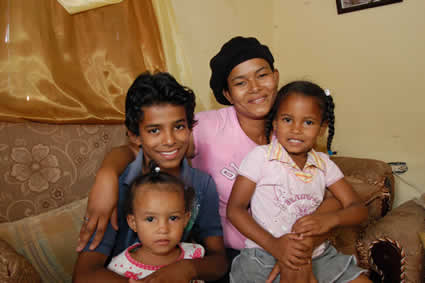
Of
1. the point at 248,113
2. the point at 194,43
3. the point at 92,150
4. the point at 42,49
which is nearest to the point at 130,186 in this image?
the point at 92,150

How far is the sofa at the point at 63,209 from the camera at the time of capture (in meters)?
1.28

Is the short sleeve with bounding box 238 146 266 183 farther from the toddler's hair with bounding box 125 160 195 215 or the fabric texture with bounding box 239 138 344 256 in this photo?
the toddler's hair with bounding box 125 160 195 215

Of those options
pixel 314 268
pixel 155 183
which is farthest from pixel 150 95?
pixel 314 268

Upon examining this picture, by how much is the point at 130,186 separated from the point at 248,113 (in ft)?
2.11

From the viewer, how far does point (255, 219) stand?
4.22 ft

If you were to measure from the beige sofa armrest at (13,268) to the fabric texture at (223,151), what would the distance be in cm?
81

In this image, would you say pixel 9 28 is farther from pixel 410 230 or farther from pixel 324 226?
pixel 410 230

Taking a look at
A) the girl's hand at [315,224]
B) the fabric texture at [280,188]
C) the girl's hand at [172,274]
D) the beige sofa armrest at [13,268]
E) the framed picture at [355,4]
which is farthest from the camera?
the framed picture at [355,4]

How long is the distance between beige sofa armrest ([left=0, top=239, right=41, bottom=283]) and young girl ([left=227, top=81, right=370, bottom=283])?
0.69 metres

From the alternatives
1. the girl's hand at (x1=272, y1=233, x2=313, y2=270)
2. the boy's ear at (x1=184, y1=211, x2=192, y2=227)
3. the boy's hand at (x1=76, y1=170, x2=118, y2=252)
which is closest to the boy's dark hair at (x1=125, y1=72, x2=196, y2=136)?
the boy's hand at (x1=76, y1=170, x2=118, y2=252)

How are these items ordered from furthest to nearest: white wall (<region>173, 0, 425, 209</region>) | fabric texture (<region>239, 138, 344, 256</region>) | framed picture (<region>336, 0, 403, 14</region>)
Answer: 1. framed picture (<region>336, 0, 403, 14</region>)
2. white wall (<region>173, 0, 425, 209</region>)
3. fabric texture (<region>239, 138, 344, 256</region>)

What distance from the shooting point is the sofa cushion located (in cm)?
123

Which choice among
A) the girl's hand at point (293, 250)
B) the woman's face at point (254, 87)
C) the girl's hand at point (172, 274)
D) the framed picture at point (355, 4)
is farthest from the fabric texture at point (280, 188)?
the framed picture at point (355, 4)

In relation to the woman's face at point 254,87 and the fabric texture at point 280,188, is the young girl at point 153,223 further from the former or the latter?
the woman's face at point 254,87
